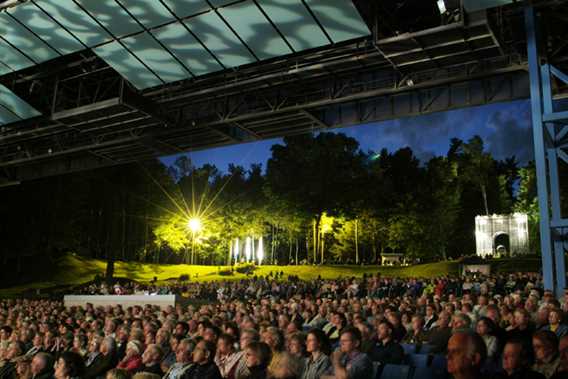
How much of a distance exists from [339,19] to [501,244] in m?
37.5

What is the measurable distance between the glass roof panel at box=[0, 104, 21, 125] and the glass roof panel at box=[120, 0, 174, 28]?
784cm

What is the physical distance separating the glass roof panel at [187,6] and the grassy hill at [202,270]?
2338cm

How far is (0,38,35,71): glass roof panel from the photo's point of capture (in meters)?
15.7

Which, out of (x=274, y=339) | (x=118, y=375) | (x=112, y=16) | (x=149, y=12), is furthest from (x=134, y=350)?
(x=112, y=16)

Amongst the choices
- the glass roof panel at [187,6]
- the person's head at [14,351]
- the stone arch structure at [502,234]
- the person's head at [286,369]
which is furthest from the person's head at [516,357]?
the stone arch structure at [502,234]

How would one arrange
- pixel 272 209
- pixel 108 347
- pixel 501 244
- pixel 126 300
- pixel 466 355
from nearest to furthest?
pixel 466 355 < pixel 108 347 < pixel 126 300 < pixel 272 209 < pixel 501 244

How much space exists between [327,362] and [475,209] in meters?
52.7

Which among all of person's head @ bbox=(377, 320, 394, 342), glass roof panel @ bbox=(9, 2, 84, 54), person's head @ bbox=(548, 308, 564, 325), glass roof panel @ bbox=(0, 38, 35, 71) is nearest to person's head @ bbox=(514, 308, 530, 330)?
person's head @ bbox=(548, 308, 564, 325)

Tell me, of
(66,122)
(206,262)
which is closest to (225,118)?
(66,122)

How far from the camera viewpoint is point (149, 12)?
1323cm

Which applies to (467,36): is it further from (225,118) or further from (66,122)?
(66,122)

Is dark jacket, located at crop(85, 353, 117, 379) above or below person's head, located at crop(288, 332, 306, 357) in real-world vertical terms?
below

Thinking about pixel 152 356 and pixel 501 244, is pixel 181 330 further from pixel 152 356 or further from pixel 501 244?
pixel 501 244

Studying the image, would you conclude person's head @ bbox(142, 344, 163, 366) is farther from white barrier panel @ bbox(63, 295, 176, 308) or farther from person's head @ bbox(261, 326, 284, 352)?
white barrier panel @ bbox(63, 295, 176, 308)
